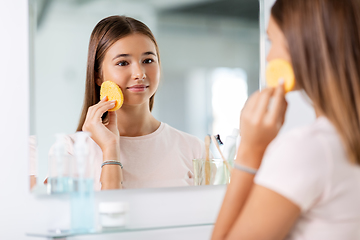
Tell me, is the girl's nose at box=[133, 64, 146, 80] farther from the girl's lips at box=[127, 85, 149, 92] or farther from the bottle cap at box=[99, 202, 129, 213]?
the bottle cap at box=[99, 202, 129, 213]

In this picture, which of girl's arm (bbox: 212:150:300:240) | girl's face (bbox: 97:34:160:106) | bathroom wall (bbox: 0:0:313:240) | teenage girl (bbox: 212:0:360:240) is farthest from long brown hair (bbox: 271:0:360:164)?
bathroom wall (bbox: 0:0:313:240)

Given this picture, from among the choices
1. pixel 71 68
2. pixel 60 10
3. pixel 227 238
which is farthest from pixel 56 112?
pixel 227 238

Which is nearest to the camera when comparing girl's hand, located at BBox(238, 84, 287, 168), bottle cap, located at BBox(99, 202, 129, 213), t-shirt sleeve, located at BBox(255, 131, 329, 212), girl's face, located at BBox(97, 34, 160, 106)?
t-shirt sleeve, located at BBox(255, 131, 329, 212)

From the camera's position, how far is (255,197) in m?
0.56

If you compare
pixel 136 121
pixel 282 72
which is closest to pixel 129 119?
pixel 136 121

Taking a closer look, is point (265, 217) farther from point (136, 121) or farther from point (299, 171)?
point (136, 121)

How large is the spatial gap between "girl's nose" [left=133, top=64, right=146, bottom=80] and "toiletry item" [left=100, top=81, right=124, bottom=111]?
53mm

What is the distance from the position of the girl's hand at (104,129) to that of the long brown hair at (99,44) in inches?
0.5

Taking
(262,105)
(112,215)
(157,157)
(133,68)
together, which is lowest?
(112,215)

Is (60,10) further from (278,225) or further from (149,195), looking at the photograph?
(278,225)

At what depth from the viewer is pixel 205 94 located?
108cm

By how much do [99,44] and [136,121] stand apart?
21 centimetres

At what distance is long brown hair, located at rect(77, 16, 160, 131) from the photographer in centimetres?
95

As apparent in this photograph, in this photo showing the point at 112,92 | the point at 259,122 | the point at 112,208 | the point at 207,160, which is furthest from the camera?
the point at 207,160
